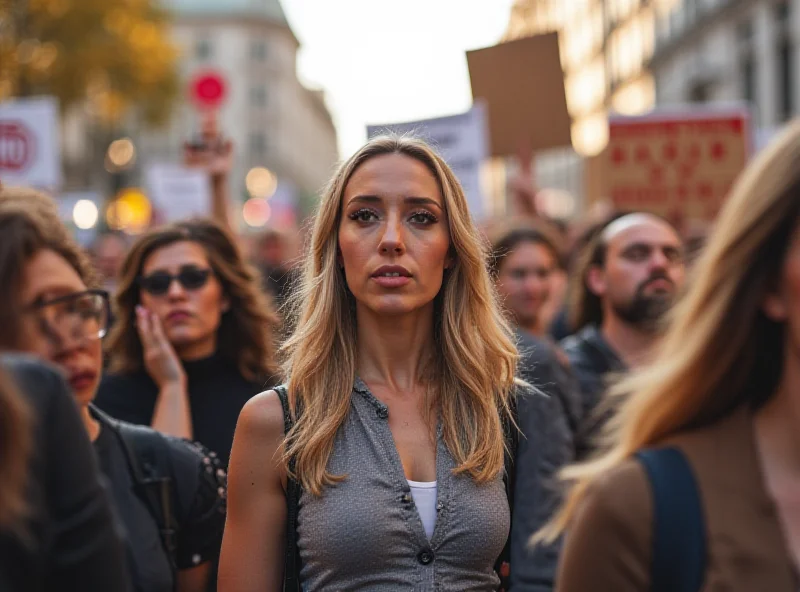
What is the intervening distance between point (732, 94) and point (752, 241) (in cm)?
3668

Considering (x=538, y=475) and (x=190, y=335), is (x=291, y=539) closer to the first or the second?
(x=538, y=475)

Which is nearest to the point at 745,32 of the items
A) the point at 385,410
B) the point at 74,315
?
the point at 385,410

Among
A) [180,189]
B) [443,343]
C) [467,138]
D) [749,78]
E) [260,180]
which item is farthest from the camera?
[260,180]

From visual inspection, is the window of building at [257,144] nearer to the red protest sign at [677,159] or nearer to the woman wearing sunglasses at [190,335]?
the red protest sign at [677,159]

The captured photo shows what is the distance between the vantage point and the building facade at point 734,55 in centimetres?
3228

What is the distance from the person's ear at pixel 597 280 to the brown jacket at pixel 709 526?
427cm

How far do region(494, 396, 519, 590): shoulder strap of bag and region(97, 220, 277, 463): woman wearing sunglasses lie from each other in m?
1.75

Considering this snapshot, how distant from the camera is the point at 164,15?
4000 cm

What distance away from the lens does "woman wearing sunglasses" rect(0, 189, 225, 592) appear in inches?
107

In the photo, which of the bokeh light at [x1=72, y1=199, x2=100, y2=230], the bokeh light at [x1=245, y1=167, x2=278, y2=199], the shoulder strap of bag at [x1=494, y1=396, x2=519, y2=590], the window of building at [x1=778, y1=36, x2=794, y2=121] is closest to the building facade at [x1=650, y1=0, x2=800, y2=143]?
the window of building at [x1=778, y1=36, x2=794, y2=121]

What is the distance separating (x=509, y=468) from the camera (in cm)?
335

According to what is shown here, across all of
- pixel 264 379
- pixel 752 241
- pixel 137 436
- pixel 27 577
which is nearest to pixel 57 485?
pixel 27 577

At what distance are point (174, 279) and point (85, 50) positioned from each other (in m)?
32.6

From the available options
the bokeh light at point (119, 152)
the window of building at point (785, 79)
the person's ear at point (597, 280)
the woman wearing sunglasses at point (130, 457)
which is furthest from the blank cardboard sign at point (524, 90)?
the bokeh light at point (119, 152)
